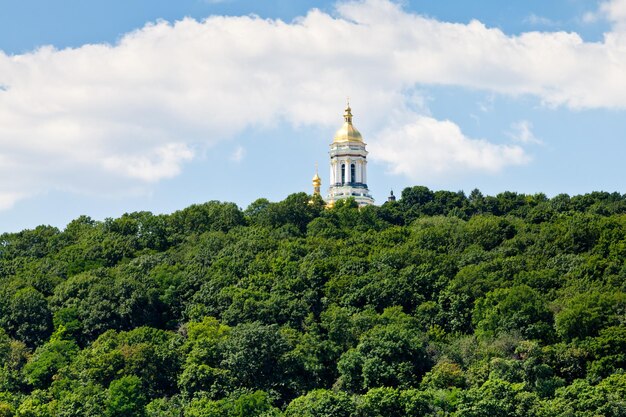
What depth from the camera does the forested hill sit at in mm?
59312

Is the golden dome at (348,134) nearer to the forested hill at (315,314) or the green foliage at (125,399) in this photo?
the forested hill at (315,314)

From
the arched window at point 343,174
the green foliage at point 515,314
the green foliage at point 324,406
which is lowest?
the green foliage at point 324,406

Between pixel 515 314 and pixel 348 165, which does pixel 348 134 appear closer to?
pixel 348 165

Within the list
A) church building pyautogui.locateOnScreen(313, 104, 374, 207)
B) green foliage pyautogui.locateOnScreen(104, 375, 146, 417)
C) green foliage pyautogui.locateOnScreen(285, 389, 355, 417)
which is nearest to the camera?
green foliage pyautogui.locateOnScreen(285, 389, 355, 417)

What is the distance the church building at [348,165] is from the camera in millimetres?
106000

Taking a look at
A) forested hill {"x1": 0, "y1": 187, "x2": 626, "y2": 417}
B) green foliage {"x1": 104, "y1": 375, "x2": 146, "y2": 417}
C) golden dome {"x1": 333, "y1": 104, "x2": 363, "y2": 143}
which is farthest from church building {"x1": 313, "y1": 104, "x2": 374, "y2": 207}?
green foliage {"x1": 104, "y1": 375, "x2": 146, "y2": 417}

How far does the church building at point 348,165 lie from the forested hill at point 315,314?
16507 millimetres

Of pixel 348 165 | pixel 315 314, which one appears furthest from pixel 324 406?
pixel 348 165

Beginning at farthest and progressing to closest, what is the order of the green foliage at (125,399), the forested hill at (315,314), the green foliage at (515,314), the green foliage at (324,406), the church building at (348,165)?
the church building at (348,165) < the green foliage at (515,314) < the green foliage at (125,399) < the forested hill at (315,314) < the green foliage at (324,406)

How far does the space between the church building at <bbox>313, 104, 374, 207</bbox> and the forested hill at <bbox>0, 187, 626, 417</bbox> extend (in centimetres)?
1651

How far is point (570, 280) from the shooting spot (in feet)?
227

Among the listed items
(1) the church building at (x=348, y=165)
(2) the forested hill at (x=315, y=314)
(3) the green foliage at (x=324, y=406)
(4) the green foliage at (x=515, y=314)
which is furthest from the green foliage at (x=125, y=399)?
(1) the church building at (x=348, y=165)

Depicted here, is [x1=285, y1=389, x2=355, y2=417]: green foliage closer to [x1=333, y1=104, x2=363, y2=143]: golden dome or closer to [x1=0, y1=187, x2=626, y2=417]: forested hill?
[x1=0, y1=187, x2=626, y2=417]: forested hill

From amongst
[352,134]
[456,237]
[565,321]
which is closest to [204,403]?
[565,321]
